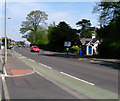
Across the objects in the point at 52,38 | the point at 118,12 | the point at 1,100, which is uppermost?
the point at 118,12

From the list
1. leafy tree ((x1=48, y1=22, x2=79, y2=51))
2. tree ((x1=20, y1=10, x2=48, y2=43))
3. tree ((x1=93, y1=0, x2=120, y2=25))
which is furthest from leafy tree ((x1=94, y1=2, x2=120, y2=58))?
tree ((x1=20, y1=10, x2=48, y2=43))

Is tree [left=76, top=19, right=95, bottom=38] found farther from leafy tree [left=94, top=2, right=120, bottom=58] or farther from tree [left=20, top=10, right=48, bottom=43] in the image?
leafy tree [left=94, top=2, right=120, bottom=58]

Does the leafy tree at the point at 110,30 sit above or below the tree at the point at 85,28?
below

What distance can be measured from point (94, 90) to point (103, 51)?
21.0 meters

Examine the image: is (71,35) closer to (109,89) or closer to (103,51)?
(103,51)

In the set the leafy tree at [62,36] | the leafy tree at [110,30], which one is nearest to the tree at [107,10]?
the leafy tree at [110,30]

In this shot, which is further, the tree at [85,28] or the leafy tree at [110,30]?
the tree at [85,28]

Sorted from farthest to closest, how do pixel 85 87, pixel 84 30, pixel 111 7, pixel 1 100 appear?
pixel 84 30, pixel 111 7, pixel 85 87, pixel 1 100

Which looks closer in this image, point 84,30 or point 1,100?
point 1,100

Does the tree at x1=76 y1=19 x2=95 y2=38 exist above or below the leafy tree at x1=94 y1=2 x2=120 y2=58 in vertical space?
above

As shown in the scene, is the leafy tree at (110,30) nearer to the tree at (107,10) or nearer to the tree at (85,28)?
the tree at (107,10)

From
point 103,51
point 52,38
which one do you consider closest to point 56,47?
point 52,38

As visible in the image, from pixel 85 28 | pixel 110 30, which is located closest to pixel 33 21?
pixel 85 28

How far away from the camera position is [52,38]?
1748 inches
